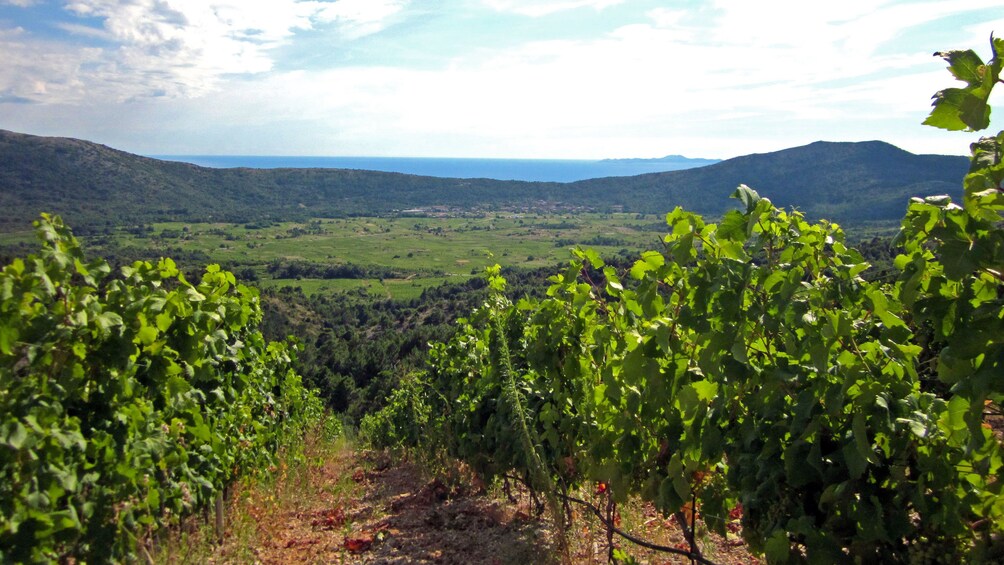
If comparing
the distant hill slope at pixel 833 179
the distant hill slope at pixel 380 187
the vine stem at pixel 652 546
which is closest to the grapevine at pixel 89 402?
the vine stem at pixel 652 546

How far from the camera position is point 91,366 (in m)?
2.80

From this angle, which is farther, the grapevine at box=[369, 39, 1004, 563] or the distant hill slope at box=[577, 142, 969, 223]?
the distant hill slope at box=[577, 142, 969, 223]

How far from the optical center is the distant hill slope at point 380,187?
9056 centimetres

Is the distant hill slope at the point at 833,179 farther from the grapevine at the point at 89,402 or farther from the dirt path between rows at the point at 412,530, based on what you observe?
the grapevine at the point at 89,402

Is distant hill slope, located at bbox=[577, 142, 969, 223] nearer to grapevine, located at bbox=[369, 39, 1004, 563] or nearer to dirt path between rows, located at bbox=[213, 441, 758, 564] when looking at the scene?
dirt path between rows, located at bbox=[213, 441, 758, 564]

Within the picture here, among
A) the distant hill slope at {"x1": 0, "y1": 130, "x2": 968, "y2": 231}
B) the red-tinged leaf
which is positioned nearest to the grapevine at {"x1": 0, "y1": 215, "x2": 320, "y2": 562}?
the red-tinged leaf

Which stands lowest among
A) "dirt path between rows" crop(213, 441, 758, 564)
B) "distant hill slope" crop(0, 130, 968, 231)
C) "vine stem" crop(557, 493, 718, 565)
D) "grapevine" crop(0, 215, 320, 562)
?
"dirt path between rows" crop(213, 441, 758, 564)

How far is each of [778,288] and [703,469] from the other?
0.94 meters

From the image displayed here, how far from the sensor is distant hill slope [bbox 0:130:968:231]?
90.6m

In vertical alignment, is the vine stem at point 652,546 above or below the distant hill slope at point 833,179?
below

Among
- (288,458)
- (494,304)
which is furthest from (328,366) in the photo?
(494,304)

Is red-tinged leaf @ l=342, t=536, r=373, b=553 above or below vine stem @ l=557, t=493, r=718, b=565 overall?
below

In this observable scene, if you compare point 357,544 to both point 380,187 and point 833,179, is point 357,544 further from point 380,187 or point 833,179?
point 380,187

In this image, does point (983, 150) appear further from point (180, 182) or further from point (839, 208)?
point (180, 182)
